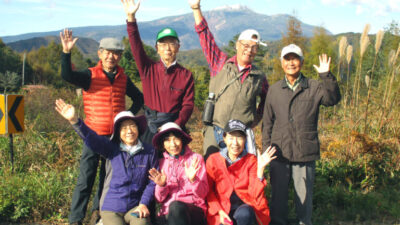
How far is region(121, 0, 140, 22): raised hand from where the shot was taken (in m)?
3.90

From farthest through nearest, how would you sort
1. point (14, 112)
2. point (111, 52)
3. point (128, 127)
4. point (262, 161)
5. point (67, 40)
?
point (14, 112)
point (111, 52)
point (67, 40)
point (128, 127)
point (262, 161)

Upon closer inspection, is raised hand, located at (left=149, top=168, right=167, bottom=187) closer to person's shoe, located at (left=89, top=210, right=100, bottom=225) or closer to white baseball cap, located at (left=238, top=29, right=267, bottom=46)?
person's shoe, located at (left=89, top=210, right=100, bottom=225)

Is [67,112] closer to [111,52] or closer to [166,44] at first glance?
[111,52]

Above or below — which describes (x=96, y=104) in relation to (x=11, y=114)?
above

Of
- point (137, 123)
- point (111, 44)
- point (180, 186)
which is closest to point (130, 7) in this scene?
point (111, 44)

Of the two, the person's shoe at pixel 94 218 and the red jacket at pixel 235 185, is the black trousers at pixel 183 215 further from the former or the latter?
the person's shoe at pixel 94 218

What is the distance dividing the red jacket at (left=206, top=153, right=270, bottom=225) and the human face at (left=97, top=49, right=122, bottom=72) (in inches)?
61.5

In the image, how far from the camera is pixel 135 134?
12.3 ft

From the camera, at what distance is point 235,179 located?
145 inches

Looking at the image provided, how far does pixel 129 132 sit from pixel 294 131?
5.79ft

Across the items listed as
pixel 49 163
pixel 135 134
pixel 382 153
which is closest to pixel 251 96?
pixel 135 134

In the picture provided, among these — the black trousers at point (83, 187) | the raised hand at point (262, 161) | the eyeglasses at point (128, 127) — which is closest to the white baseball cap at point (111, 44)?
the eyeglasses at point (128, 127)

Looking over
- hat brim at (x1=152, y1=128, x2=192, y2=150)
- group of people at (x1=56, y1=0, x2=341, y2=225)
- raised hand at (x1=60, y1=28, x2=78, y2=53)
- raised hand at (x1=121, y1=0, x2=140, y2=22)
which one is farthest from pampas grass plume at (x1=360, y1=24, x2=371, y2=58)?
raised hand at (x1=60, y1=28, x2=78, y2=53)

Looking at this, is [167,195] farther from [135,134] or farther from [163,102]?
[163,102]
